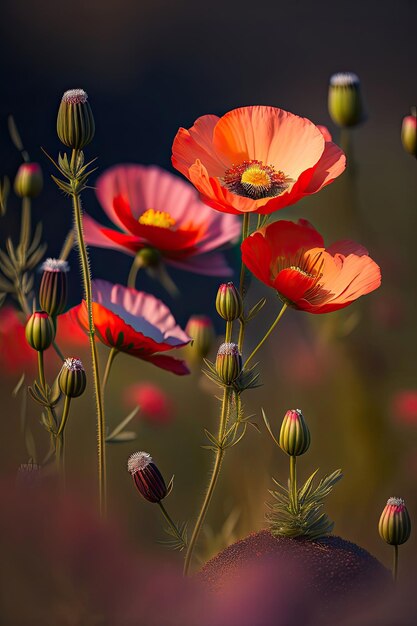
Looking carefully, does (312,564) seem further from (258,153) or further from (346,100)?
(346,100)

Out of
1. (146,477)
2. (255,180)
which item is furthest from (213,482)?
(255,180)

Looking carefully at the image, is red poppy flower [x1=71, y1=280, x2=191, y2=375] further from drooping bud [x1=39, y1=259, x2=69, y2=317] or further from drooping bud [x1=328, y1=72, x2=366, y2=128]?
drooping bud [x1=328, y1=72, x2=366, y2=128]

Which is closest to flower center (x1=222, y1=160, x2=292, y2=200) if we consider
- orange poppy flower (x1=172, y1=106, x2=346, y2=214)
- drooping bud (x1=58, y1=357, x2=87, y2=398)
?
orange poppy flower (x1=172, y1=106, x2=346, y2=214)

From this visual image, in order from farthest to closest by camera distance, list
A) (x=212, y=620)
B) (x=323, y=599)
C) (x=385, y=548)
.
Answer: (x=385, y=548)
(x=323, y=599)
(x=212, y=620)

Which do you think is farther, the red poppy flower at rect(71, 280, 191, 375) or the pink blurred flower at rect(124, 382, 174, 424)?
the pink blurred flower at rect(124, 382, 174, 424)

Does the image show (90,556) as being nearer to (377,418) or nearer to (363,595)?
(363,595)

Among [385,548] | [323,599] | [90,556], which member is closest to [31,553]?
[90,556]

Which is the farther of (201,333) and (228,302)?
(201,333)
